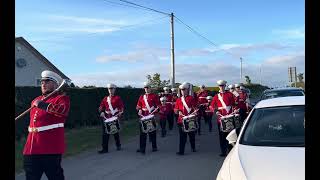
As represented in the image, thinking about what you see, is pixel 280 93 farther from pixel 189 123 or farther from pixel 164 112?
pixel 189 123

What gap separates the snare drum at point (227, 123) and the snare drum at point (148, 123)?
6.50 feet

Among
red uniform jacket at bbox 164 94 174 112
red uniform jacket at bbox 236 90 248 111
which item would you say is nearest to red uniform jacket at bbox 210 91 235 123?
red uniform jacket at bbox 236 90 248 111

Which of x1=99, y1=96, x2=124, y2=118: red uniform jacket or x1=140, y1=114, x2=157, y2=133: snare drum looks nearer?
x1=140, y1=114, x2=157, y2=133: snare drum

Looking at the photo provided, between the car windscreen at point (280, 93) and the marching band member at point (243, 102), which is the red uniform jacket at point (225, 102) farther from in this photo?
the car windscreen at point (280, 93)

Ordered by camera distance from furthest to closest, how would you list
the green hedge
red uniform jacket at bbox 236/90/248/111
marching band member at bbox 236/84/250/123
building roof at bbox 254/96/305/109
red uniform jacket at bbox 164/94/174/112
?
red uniform jacket at bbox 164/94/174/112 < the green hedge < red uniform jacket at bbox 236/90/248/111 < marching band member at bbox 236/84/250/123 < building roof at bbox 254/96/305/109

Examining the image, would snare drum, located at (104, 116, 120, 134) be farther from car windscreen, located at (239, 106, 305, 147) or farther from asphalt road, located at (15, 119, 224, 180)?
car windscreen, located at (239, 106, 305, 147)

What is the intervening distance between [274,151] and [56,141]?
9.25ft

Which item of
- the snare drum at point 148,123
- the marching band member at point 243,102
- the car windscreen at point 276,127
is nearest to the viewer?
the car windscreen at point 276,127

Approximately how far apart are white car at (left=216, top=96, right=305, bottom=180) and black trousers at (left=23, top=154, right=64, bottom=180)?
2244 mm

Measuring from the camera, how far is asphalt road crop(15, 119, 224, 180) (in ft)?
30.8

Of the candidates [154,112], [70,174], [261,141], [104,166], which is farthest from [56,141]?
[154,112]

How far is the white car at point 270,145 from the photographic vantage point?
4758 mm

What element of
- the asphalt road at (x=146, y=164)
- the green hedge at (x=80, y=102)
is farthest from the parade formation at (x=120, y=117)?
the green hedge at (x=80, y=102)
